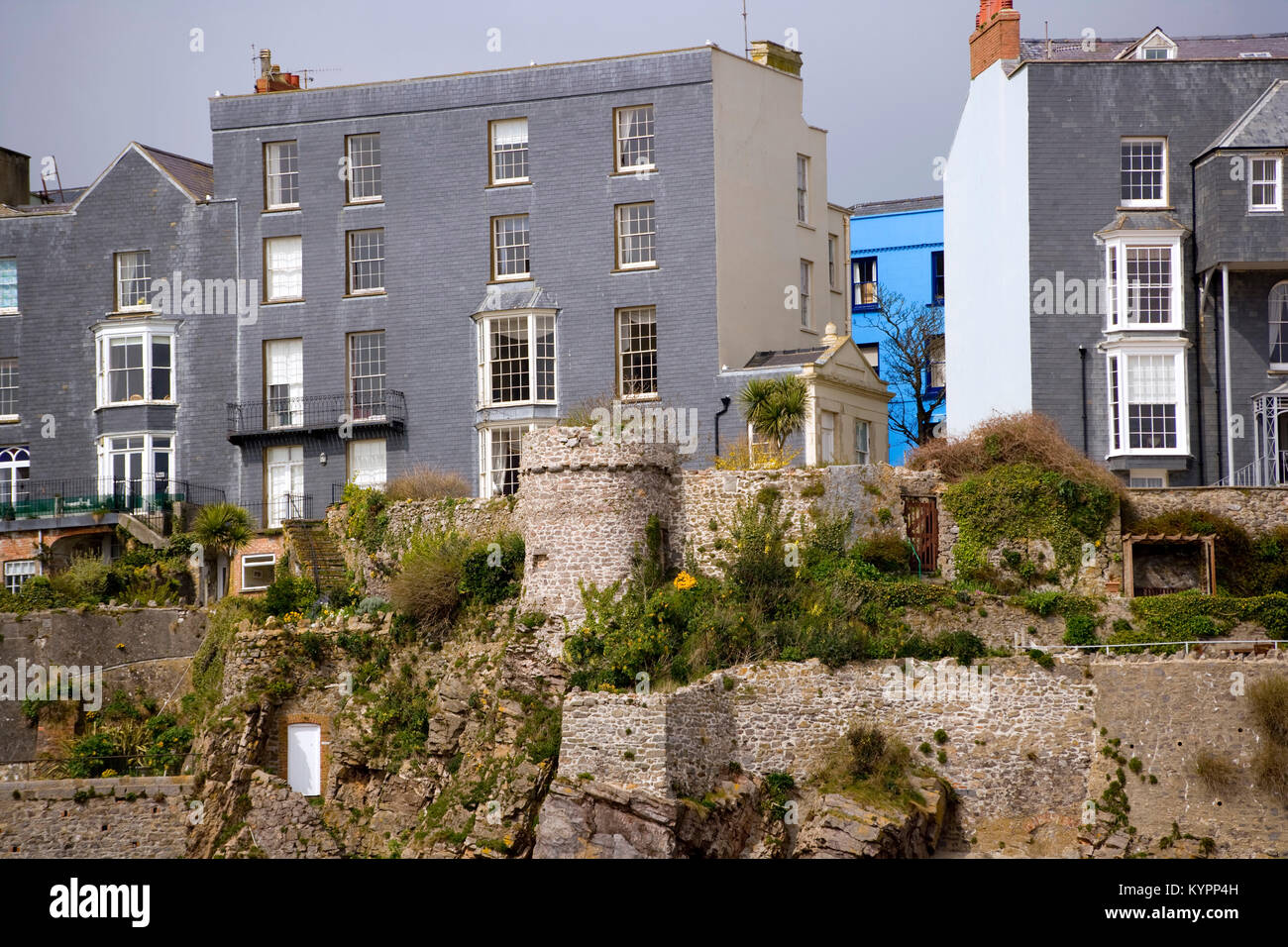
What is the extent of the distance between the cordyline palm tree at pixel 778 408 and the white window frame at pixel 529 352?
542 centimetres

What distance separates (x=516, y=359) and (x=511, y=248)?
9.64 ft

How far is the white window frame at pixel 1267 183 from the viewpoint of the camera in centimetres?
3956

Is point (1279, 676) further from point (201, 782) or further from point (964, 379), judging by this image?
point (201, 782)

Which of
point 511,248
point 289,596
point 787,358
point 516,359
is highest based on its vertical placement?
point 511,248

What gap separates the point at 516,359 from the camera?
4428 cm

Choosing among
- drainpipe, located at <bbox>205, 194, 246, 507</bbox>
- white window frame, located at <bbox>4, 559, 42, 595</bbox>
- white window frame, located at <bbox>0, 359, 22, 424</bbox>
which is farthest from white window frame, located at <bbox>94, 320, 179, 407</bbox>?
white window frame, located at <bbox>4, 559, 42, 595</bbox>

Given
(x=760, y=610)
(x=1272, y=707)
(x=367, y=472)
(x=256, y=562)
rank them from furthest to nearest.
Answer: (x=367, y=472) < (x=256, y=562) < (x=760, y=610) < (x=1272, y=707)

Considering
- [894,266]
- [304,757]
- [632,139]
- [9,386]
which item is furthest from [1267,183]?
[9,386]

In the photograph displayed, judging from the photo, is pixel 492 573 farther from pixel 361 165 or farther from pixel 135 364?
pixel 135 364

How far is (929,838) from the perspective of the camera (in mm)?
30547

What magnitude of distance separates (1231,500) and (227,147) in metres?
26.7

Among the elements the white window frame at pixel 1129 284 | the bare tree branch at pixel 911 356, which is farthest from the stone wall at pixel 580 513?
the bare tree branch at pixel 911 356
